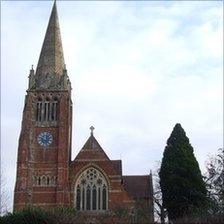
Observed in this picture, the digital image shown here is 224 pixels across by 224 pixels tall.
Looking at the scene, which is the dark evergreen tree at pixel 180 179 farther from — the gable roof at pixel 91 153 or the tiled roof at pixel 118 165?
the gable roof at pixel 91 153

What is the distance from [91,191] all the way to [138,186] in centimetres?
836

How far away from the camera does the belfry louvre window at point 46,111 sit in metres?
58.0

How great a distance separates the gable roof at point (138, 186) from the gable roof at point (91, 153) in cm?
617

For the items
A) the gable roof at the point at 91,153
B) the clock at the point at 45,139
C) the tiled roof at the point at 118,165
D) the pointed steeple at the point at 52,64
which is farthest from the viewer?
the pointed steeple at the point at 52,64

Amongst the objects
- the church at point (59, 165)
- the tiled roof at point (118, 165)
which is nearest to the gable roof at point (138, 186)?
the church at point (59, 165)

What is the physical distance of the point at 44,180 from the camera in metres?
54.8

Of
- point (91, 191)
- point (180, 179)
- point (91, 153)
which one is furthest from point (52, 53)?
point (180, 179)

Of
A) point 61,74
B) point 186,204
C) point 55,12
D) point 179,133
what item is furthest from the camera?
point 55,12

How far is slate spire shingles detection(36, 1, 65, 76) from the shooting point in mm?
60938

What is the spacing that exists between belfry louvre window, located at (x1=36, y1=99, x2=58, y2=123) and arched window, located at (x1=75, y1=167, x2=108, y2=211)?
713cm

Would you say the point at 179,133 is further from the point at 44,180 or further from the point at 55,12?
the point at 55,12

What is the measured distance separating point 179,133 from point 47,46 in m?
19.5

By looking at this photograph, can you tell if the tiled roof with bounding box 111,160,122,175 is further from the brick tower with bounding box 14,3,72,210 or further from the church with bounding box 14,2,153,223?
the brick tower with bounding box 14,3,72,210

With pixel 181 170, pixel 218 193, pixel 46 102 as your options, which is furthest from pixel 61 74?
pixel 218 193
